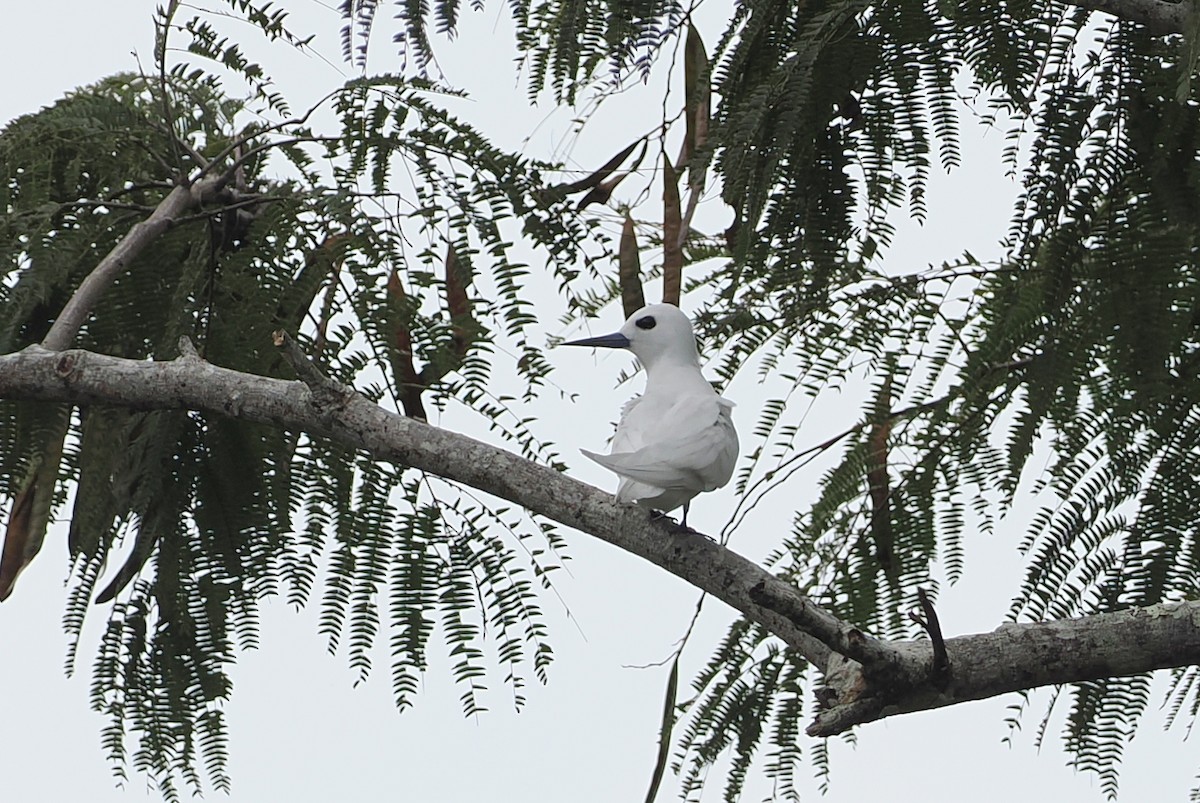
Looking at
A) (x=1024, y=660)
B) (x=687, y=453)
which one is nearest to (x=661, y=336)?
(x=687, y=453)

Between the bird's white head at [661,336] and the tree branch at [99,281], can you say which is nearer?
the tree branch at [99,281]

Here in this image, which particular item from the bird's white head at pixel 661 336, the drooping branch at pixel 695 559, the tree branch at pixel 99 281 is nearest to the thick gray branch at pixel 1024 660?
the drooping branch at pixel 695 559

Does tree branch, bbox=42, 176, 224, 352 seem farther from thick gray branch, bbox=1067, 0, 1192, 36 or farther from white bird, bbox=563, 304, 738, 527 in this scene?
thick gray branch, bbox=1067, 0, 1192, 36

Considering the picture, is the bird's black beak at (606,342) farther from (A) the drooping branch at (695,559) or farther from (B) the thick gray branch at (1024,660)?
(B) the thick gray branch at (1024,660)

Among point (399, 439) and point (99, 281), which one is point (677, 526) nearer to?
point (399, 439)

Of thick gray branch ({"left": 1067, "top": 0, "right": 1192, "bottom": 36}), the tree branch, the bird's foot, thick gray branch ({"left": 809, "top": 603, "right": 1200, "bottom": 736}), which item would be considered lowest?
thick gray branch ({"left": 809, "top": 603, "right": 1200, "bottom": 736})

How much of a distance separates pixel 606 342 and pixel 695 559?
826 millimetres

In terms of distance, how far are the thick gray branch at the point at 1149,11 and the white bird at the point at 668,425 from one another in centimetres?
98

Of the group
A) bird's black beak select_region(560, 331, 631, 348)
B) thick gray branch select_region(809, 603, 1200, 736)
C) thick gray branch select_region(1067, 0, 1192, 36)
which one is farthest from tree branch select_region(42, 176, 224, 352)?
thick gray branch select_region(1067, 0, 1192, 36)

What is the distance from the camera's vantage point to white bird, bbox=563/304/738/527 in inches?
95.4

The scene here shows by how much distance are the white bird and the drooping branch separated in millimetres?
80

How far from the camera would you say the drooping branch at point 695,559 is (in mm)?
2172

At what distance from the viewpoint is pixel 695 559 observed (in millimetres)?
2363

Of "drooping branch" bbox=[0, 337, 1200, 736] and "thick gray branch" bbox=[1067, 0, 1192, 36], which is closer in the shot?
"drooping branch" bbox=[0, 337, 1200, 736]
